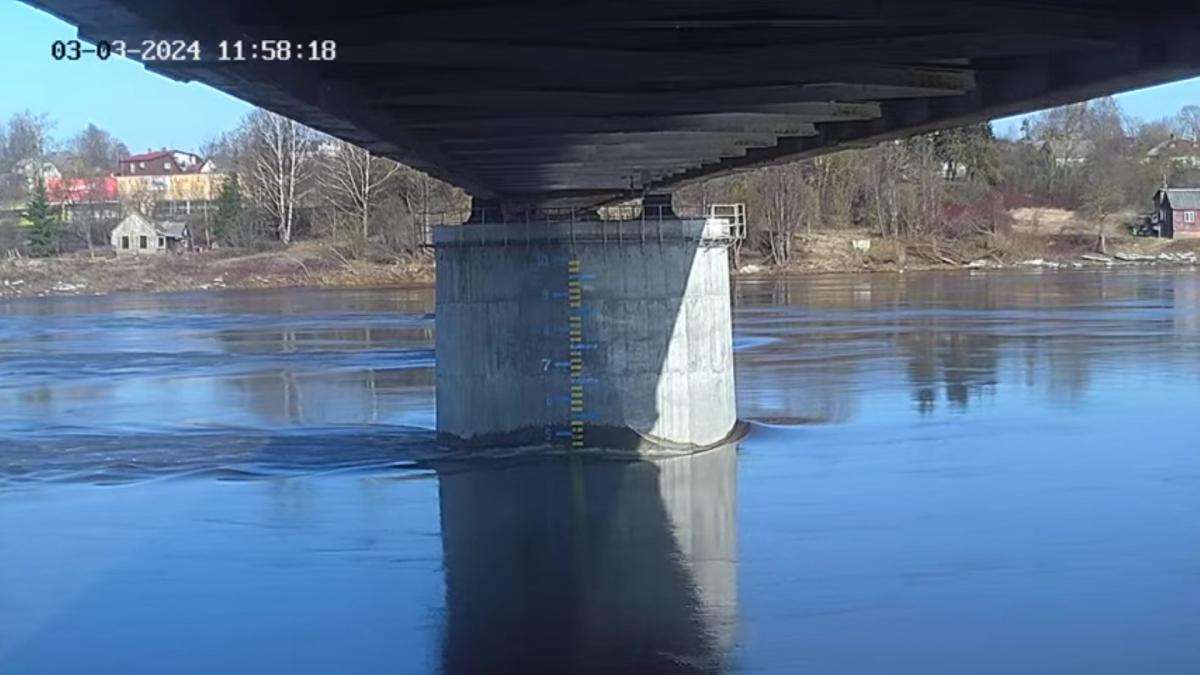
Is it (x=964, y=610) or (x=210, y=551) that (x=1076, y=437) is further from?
(x=210, y=551)

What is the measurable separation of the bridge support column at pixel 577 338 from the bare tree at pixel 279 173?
63.2 metres

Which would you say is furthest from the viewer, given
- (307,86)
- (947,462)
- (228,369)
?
(228,369)

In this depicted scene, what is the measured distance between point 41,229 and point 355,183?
21386 mm

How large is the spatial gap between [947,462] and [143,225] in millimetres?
79270

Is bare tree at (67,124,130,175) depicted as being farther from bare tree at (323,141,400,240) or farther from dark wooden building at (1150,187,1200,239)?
dark wooden building at (1150,187,1200,239)

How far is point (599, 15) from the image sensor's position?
31.8ft

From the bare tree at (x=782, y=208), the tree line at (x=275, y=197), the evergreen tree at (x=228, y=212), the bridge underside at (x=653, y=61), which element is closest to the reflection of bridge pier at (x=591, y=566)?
the bridge underside at (x=653, y=61)

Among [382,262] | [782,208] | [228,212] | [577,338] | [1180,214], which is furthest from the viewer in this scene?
[1180,214]

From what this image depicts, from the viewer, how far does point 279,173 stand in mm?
89750

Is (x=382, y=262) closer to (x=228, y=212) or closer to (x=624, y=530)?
(x=228, y=212)

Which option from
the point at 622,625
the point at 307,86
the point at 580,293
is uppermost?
the point at 307,86

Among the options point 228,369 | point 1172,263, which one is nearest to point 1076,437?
point 228,369

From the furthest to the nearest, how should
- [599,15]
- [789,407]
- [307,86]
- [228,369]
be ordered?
[228,369] → [789,407] → [307,86] → [599,15]

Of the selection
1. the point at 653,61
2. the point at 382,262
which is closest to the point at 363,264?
the point at 382,262
